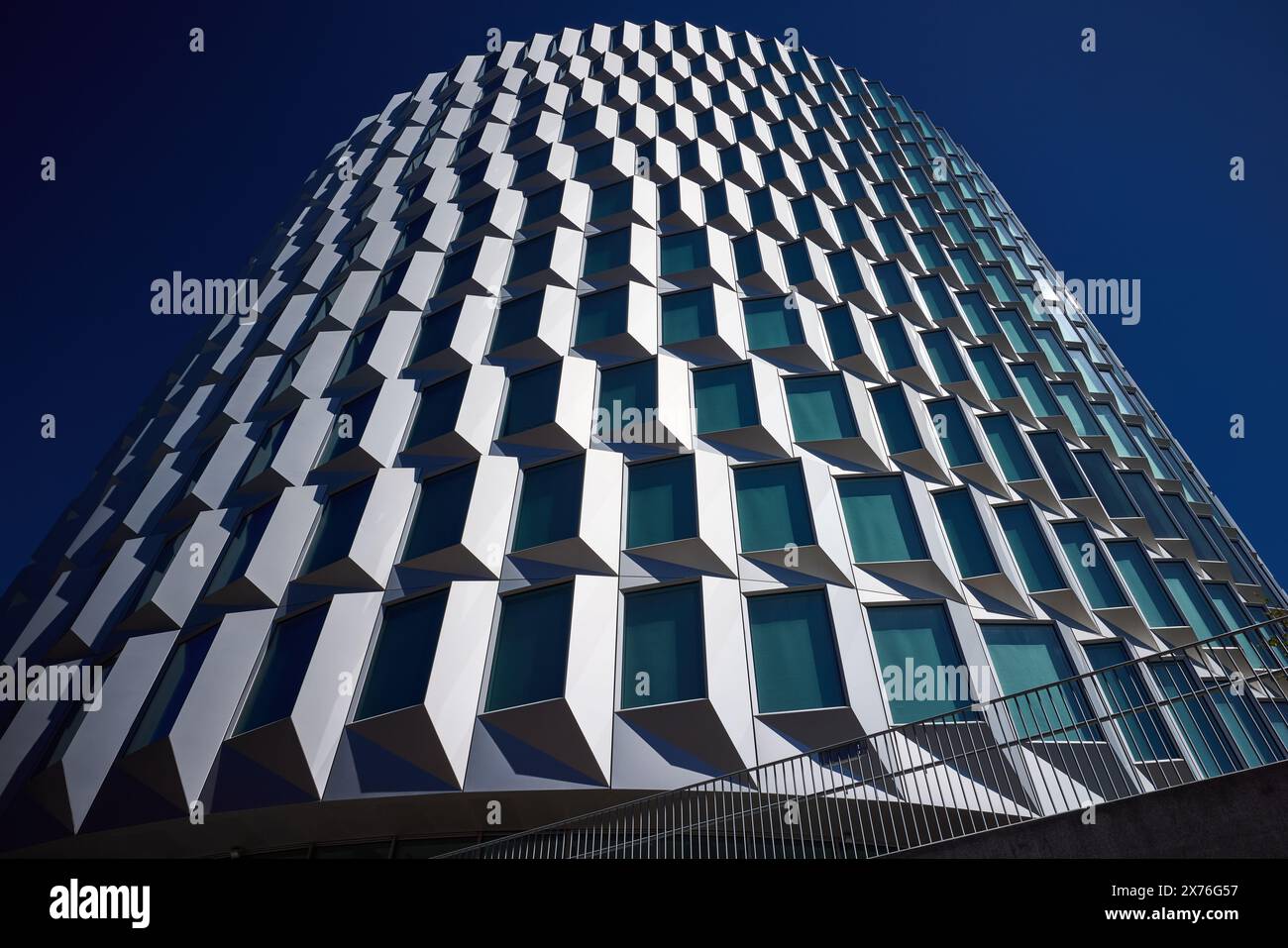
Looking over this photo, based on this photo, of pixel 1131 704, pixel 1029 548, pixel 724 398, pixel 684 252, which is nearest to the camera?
pixel 1131 704

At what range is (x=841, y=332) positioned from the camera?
71.4 ft

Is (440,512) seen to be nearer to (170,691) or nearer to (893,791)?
(170,691)

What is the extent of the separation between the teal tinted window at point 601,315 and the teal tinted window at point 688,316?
4.02 feet

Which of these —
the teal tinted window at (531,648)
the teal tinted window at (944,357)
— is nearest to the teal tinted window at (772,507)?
the teal tinted window at (531,648)

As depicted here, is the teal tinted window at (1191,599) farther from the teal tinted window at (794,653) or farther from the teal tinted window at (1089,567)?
the teal tinted window at (794,653)

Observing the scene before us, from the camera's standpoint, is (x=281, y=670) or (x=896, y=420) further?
(x=896, y=420)

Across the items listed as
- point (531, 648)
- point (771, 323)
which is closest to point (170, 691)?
point (531, 648)

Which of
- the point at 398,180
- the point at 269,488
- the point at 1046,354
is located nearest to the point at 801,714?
the point at 269,488

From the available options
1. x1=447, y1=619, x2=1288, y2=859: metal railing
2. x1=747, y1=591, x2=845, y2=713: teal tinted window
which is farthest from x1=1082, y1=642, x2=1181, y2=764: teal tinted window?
x1=747, y1=591, x2=845, y2=713: teal tinted window

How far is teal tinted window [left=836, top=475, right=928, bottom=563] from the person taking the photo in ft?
52.5

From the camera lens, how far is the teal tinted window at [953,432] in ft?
62.7

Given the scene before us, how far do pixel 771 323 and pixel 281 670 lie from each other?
1521cm

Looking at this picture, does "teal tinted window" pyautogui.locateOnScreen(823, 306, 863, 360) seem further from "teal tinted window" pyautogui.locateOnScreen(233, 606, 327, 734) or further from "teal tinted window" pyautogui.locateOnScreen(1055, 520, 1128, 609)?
"teal tinted window" pyautogui.locateOnScreen(233, 606, 327, 734)

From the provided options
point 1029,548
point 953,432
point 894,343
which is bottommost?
point 1029,548
